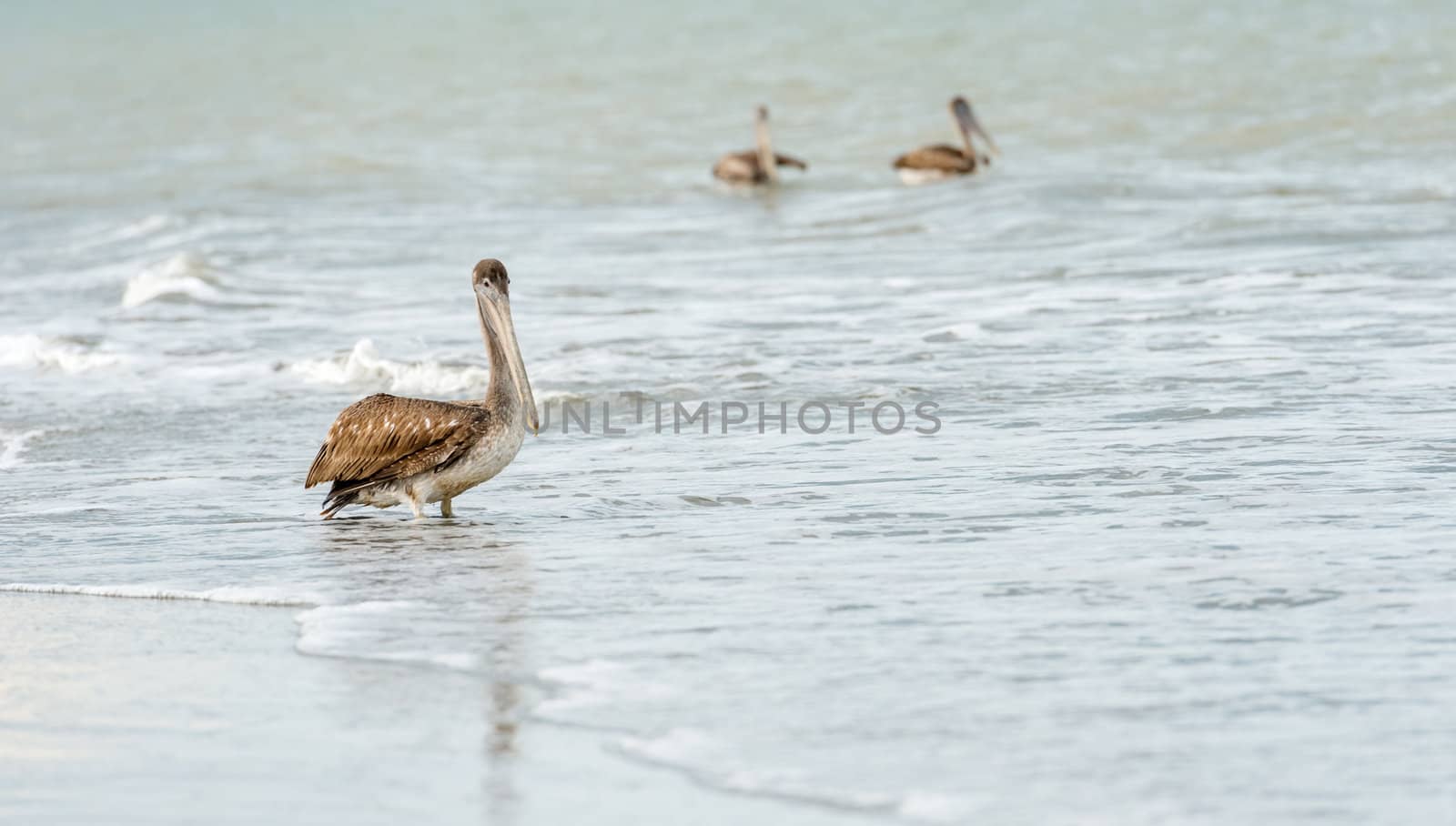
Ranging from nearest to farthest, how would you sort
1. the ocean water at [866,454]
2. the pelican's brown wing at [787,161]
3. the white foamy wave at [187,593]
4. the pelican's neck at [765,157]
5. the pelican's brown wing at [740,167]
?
the ocean water at [866,454] → the white foamy wave at [187,593] → the pelican's brown wing at [740,167] → the pelican's neck at [765,157] → the pelican's brown wing at [787,161]

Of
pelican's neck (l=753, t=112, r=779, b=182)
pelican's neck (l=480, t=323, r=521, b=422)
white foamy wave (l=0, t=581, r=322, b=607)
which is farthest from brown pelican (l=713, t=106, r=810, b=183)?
white foamy wave (l=0, t=581, r=322, b=607)

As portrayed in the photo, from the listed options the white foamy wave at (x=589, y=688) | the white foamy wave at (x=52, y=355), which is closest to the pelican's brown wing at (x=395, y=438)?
the white foamy wave at (x=589, y=688)

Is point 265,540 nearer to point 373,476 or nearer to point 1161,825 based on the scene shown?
point 373,476

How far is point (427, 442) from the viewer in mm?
7031

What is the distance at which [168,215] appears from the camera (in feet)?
70.6

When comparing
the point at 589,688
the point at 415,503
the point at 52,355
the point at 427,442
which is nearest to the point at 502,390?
the point at 427,442

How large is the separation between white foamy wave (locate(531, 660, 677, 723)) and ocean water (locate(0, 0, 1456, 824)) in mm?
19

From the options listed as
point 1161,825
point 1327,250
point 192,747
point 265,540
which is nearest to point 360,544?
point 265,540

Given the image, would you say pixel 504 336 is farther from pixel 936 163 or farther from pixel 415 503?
pixel 936 163

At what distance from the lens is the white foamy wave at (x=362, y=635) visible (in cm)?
511

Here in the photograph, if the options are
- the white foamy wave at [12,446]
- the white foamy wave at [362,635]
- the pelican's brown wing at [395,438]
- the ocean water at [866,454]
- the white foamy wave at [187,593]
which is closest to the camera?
the ocean water at [866,454]

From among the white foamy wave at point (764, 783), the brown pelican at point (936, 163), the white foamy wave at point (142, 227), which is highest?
the brown pelican at point (936, 163)

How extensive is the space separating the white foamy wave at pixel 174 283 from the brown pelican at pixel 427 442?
7.84 m

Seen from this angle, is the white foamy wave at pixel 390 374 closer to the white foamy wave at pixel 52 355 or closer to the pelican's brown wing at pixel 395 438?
the white foamy wave at pixel 52 355
